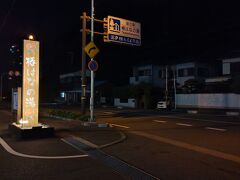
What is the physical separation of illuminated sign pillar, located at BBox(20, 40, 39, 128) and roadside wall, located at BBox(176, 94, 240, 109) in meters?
22.8

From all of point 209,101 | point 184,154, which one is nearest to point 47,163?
point 184,154

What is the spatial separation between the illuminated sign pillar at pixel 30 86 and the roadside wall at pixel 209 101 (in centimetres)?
2277

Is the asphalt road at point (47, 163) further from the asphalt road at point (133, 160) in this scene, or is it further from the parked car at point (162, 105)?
the parked car at point (162, 105)

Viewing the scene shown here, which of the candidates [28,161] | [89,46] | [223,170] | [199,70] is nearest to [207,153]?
[223,170]

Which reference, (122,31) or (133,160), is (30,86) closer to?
(133,160)

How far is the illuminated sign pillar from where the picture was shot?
40.5ft

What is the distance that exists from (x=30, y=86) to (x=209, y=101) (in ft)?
80.8

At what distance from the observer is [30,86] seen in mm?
12438

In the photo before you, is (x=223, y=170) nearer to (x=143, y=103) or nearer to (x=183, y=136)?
(x=183, y=136)

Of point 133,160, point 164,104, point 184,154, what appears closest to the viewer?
point 133,160

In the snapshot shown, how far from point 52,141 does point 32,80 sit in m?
2.53

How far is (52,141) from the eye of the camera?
37.4 feet

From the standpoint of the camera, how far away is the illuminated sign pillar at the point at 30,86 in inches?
487

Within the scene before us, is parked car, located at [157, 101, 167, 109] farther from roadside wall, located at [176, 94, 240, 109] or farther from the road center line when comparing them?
the road center line
